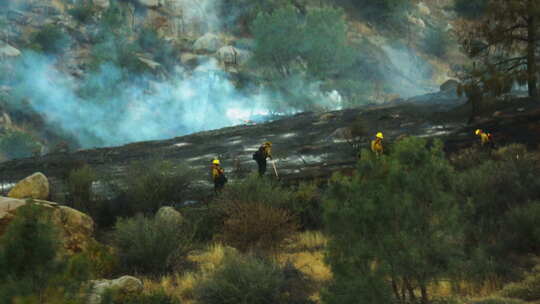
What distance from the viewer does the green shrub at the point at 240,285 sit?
7535mm

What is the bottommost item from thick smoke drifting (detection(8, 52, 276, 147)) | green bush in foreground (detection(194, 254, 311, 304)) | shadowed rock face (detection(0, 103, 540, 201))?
green bush in foreground (detection(194, 254, 311, 304))

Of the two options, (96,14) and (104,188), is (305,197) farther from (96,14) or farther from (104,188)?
(96,14)

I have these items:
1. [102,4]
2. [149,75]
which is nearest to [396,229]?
[149,75]

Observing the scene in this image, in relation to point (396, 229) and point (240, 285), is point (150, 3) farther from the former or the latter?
point (396, 229)

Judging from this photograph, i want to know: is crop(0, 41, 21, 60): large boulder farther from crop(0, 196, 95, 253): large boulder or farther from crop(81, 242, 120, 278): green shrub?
crop(81, 242, 120, 278): green shrub

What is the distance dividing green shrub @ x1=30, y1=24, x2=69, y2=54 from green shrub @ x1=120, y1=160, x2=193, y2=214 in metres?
40.1

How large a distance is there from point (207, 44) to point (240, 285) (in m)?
56.6

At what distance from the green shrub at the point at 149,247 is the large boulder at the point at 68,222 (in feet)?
2.19

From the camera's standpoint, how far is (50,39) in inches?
2037

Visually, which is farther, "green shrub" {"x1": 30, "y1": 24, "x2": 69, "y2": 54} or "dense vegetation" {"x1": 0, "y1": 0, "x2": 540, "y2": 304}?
"green shrub" {"x1": 30, "y1": 24, "x2": 69, "y2": 54}

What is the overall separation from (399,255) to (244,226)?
5756 millimetres

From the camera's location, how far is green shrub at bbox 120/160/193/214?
50.3ft

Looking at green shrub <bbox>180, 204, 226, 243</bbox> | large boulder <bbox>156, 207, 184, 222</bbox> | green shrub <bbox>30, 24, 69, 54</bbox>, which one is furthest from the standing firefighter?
green shrub <bbox>30, 24, 69, 54</bbox>

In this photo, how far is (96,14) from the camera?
59312mm
